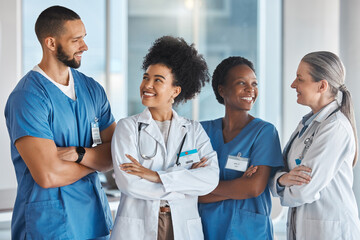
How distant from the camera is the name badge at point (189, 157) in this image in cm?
191

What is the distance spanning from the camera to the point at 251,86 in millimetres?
2178

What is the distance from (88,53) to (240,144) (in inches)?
174

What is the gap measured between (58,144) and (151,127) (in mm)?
452

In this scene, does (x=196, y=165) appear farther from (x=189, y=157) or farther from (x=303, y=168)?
(x=303, y=168)

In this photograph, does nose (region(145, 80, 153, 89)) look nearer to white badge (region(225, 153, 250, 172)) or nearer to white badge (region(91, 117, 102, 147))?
white badge (region(91, 117, 102, 147))

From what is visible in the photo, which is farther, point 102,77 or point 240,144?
point 102,77

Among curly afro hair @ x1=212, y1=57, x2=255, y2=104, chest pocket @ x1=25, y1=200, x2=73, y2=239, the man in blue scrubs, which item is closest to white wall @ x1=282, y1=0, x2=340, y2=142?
curly afro hair @ x1=212, y1=57, x2=255, y2=104

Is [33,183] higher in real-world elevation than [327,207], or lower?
higher

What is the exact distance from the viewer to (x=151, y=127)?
1.95 m

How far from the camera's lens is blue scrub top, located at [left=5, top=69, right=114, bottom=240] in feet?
5.99

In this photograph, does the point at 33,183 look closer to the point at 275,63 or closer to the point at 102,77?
the point at 102,77

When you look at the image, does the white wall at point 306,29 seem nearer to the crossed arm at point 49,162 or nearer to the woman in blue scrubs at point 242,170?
the woman in blue scrubs at point 242,170

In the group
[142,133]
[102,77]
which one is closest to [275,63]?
[102,77]

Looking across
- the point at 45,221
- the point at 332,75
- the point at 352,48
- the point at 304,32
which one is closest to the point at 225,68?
the point at 332,75
